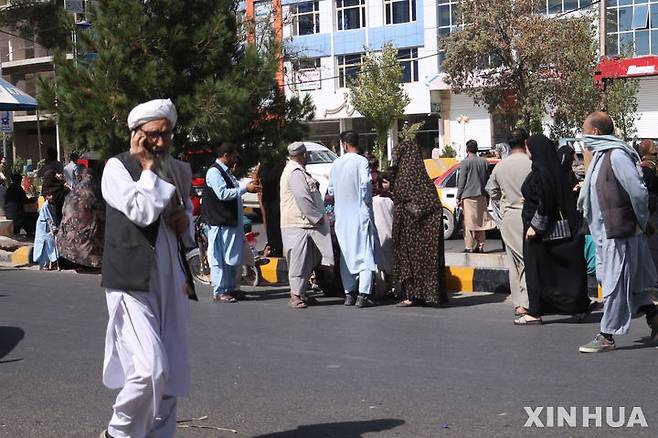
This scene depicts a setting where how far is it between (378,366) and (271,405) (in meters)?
1.36

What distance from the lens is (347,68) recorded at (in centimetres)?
5141

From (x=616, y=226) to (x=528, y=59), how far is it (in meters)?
26.9

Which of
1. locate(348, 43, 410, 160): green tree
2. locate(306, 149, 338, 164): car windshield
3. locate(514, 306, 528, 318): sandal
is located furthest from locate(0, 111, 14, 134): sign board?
locate(348, 43, 410, 160): green tree

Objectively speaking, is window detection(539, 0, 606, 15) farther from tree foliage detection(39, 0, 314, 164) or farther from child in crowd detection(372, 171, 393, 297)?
child in crowd detection(372, 171, 393, 297)

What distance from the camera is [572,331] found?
8.65 metres

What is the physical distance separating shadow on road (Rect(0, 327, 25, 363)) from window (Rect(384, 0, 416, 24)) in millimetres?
42345

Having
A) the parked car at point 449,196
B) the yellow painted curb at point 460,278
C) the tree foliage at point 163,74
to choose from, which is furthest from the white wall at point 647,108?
the yellow painted curb at point 460,278

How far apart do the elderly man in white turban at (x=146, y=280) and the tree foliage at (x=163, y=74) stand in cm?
759

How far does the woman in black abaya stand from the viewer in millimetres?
8711

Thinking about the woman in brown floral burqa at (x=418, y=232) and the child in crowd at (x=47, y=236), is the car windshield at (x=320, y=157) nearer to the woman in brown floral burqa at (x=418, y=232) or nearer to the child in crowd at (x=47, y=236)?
the child in crowd at (x=47, y=236)

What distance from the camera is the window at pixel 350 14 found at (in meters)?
51.0

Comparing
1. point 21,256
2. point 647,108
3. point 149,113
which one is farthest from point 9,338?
point 647,108

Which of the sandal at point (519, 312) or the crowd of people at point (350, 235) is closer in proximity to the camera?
the crowd of people at point (350, 235)

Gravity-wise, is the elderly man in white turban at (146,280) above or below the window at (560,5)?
below
